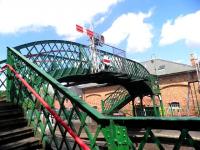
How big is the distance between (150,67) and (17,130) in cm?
3521

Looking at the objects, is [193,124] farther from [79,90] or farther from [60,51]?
[79,90]

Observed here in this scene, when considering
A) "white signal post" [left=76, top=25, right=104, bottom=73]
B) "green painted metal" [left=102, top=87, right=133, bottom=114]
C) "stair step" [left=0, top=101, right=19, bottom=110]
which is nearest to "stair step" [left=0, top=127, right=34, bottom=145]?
"stair step" [left=0, top=101, right=19, bottom=110]

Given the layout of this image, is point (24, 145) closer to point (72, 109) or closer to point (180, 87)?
point (72, 109)

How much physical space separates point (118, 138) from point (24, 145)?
94.8 inches

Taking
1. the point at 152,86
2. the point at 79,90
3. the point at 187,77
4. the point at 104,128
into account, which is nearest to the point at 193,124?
the point at 104,128

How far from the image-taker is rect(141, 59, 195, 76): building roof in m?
32.2

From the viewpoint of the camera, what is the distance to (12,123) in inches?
234

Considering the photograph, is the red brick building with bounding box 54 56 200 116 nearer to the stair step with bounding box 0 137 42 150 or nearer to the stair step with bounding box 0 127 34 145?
the stair step with bounding box 0 127 34 145

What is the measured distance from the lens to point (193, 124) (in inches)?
113

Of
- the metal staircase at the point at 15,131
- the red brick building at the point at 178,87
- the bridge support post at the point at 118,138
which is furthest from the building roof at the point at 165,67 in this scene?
the bridge support post at the point at 118,138

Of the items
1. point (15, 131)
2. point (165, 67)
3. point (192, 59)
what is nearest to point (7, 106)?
point (15, 131)

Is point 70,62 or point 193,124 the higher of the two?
point 70,62

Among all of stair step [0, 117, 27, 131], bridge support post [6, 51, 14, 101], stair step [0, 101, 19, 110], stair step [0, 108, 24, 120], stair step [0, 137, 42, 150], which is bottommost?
stair step [0, 137, 42, 150]

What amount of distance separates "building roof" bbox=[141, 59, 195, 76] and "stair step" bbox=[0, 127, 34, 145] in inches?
1106
